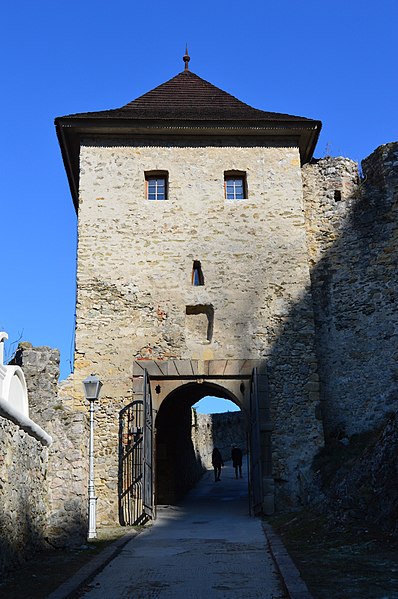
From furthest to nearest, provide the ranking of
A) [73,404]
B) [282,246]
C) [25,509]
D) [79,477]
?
→ [282,246]
[73,404]
[79,477]
[25,509]

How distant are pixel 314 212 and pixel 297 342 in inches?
131

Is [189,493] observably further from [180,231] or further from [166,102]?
[166,102]

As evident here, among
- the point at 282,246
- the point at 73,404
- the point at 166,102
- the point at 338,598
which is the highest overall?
the point at 166,102

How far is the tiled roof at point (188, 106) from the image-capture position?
626 inches

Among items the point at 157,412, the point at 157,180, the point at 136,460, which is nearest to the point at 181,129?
the point at 157,180

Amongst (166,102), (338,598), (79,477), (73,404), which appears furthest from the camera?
(166,102)

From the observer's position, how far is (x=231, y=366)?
14469mm

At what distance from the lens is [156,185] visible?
1592 centimetres

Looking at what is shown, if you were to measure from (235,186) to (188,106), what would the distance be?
2.70m

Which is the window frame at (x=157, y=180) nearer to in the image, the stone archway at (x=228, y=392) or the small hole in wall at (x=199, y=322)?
the small hole in wall at (x=199, y=322)

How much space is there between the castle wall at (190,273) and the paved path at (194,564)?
194 centimetres

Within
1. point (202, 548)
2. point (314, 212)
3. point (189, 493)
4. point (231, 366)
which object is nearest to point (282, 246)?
point (314, 212)

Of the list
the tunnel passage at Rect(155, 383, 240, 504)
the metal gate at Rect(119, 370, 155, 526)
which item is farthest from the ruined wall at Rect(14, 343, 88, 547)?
the tunnel passage at Rect(155, 383, 240, 504)

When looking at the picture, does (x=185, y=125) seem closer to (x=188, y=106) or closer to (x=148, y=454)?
(x=188, y=106)
